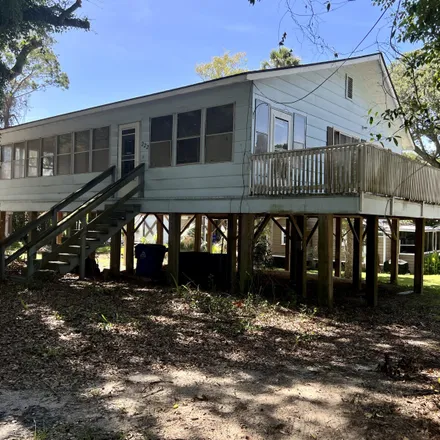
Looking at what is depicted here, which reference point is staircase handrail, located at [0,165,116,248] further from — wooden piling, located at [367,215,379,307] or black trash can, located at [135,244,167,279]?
wooden piling, located at [367,215,379,307]

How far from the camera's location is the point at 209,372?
198 inches

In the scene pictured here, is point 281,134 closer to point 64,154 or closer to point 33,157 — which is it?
point 64,154

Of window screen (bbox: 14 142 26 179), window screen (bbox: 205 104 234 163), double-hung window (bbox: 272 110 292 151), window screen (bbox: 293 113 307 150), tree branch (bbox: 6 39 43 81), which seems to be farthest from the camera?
window screen (bbox: 14 142 26 179)

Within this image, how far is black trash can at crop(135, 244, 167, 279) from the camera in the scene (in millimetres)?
13172

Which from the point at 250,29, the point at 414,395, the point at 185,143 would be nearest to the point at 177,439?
the point at 414,395

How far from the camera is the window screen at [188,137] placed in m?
11.2

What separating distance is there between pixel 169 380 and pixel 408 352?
11.5 feet

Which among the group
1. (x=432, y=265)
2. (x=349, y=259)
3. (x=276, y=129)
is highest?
(x=276, y=129)

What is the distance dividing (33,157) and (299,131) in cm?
964

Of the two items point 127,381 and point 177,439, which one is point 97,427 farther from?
point 127,381

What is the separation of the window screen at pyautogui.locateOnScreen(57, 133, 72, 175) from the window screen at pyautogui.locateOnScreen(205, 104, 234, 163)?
578cm

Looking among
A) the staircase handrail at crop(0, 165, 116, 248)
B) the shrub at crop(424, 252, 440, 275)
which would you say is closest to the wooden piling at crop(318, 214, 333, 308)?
the staircase handrail at crop(0, 165, 116, 248)

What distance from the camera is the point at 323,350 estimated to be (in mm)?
6188

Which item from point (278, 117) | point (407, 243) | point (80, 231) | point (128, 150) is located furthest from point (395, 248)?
point (80, 231)
